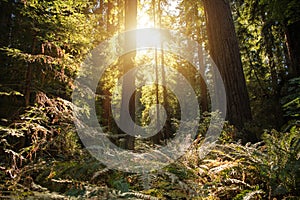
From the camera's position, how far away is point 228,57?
612cm

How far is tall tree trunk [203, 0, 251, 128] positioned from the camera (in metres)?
5.66

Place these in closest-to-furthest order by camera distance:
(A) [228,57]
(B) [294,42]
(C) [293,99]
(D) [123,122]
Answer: (C) [293,99]
(A) [228,57]
(B) [294,42]
(D) [123,122]

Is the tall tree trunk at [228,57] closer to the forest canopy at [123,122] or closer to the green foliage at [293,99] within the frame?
the forest canopy at [123,122]

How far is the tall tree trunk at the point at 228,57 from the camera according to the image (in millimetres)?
5660

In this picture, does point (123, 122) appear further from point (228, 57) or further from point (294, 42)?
point (294, 42)

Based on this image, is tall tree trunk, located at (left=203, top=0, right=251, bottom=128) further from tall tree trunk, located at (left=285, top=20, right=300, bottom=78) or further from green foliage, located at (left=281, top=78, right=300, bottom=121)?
tall tree trunk, located at (left=285, top=20, right=300, bottom=78)

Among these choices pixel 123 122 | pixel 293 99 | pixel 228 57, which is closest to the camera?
pixel 293 99

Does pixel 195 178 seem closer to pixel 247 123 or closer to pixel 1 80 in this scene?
pixel 247 123

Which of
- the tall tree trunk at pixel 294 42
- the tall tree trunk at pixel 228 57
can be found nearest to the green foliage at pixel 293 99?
the tall tree trunk at pixel 228 57

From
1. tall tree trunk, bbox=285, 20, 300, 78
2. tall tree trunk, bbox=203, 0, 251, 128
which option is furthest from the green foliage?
tall tree trunk, bbox=285, 20, 300, 78

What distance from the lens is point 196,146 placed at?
3.52 meters

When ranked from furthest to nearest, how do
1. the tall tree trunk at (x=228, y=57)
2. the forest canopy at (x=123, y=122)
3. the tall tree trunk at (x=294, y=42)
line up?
the tall tree trunk at (x=294, y=42), the tall tree trunk at (x=228, y=57), the forest canopy at (x=123, y=122)

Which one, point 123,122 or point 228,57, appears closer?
point 228,57

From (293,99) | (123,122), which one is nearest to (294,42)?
(293,99)
